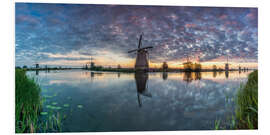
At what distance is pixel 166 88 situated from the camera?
150 inches

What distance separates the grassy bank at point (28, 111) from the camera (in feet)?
6.91

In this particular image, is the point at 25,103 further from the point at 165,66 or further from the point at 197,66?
the point at 197,66

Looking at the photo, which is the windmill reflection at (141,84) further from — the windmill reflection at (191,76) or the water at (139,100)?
the windmill reflection at (191,76)

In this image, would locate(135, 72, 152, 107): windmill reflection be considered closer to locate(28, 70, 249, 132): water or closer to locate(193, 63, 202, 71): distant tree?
locate(28, 70, 249, 132): water

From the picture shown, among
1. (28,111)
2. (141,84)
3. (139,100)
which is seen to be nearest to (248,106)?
(139,100)

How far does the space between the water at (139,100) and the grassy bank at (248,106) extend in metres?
0.24

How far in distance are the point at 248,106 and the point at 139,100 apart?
2170 mm


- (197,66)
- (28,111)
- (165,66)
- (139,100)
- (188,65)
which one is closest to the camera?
(28,111)

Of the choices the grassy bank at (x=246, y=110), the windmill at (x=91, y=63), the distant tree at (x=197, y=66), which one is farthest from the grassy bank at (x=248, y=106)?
the windmill at (x=91, y=63)

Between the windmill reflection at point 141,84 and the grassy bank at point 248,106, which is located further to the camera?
the windmill reflection at point 141,84

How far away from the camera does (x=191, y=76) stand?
148 inches

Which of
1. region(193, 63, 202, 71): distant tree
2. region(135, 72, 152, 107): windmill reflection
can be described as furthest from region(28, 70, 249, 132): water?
region(193, 63, 202, 71): distant tree
